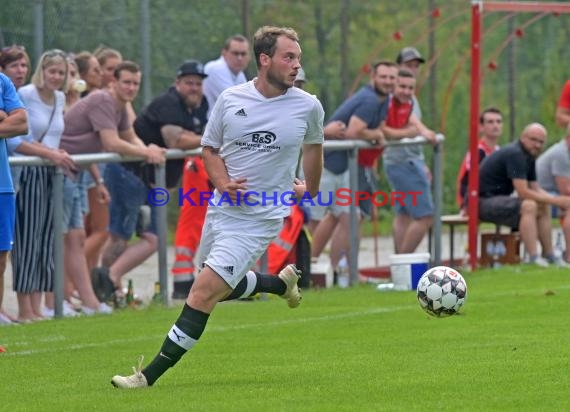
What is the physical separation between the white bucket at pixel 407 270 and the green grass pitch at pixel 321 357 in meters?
0.48

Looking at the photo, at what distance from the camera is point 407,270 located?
15531 millimetres

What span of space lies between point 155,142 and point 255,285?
532 cm

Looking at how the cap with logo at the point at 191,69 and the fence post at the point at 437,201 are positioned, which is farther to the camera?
the fence post at the point at 437,201

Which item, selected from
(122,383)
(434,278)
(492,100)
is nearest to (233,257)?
(122,383)

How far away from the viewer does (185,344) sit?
9086 mm

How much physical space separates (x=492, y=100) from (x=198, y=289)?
14637mm

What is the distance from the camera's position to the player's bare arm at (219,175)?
9.26m

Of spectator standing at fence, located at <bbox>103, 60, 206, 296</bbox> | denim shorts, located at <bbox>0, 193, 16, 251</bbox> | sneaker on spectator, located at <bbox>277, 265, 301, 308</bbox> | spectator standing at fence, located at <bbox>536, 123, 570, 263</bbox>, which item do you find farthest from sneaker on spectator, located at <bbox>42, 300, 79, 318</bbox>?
spectator standing at fence, located at <bbox>536, 123, 570, 263</bbox>

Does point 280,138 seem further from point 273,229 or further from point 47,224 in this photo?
point 47,224

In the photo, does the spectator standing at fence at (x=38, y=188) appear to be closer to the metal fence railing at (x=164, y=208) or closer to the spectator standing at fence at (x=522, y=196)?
the metal fence railing at (x=164, y=208)

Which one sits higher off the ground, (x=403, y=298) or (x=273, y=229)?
(x=273, y=229)

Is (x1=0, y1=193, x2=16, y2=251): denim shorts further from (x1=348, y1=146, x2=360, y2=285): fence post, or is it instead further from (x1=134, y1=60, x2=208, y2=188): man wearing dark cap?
(x1=348, y1=146, x2=360, y2=285): fence post

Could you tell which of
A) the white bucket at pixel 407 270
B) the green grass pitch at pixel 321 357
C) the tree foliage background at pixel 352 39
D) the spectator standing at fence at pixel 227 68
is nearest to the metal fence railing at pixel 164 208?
the green grass pitch at pixel 321 357

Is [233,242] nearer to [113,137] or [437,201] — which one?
[113,137]
